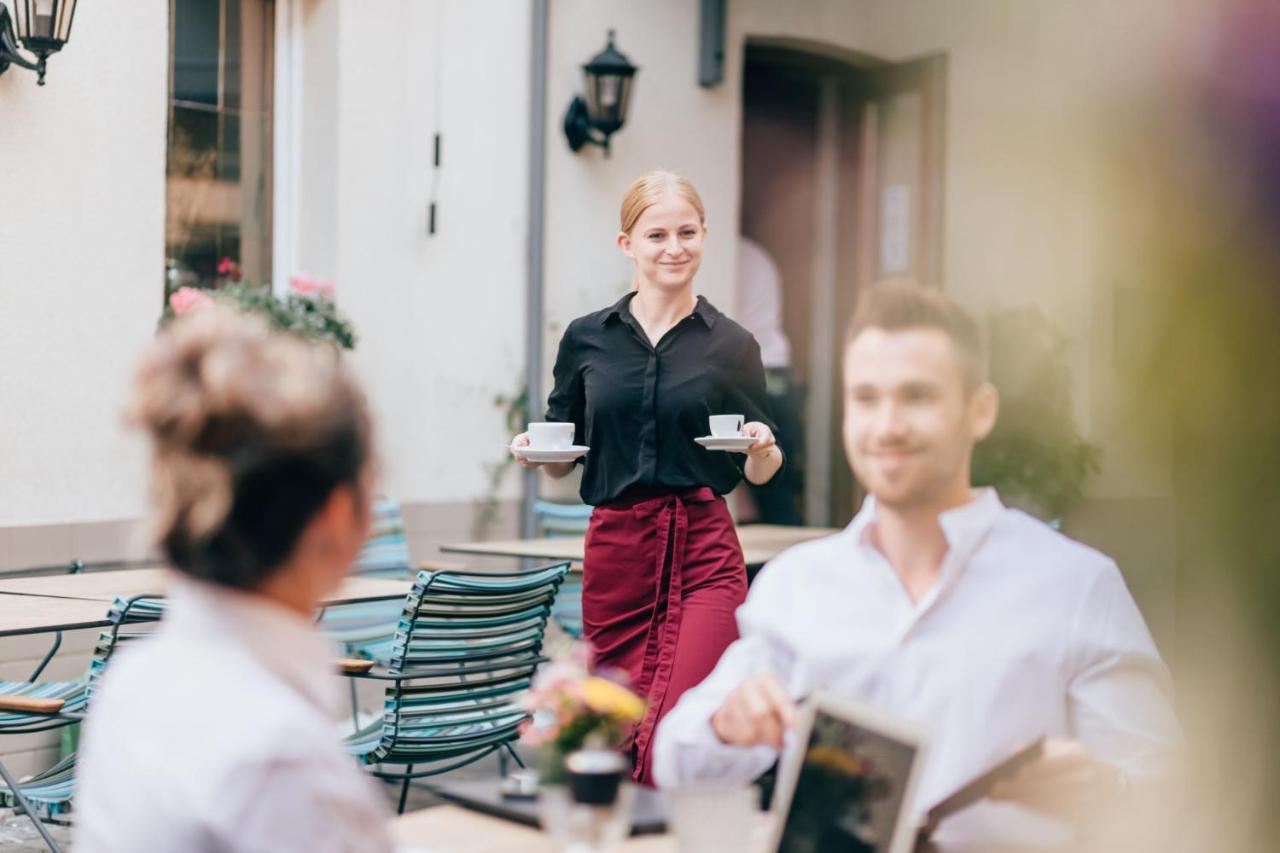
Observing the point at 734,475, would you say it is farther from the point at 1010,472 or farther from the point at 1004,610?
the point at 1010,472

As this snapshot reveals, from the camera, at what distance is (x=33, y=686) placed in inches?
158

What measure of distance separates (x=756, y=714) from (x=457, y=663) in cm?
240

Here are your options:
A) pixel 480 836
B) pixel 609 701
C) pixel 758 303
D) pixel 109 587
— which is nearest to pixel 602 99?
pixel 758 303

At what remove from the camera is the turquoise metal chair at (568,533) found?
5516mm

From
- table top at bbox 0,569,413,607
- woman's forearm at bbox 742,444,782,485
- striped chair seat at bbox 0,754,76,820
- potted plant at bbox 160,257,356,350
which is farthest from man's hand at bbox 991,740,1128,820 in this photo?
potted plant at bbox 160,257,356,350

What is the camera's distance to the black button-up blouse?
9.91 feet

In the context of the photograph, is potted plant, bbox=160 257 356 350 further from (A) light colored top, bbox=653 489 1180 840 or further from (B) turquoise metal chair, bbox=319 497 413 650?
(A) light colored top, bbox=653 489 1180 840

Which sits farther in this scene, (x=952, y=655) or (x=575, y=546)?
(x=575, y=546)

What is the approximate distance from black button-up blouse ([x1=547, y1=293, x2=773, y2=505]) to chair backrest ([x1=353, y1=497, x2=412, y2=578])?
231 cm

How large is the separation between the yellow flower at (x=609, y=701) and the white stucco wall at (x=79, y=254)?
3.92 metres

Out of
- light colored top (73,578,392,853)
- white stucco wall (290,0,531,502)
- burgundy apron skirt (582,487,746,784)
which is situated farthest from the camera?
white stucco wall (290,0,531,502)

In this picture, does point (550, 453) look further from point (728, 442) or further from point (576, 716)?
point (576, 716)

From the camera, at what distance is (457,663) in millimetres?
3656

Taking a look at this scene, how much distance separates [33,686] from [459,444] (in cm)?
249
